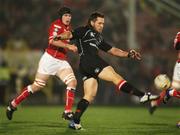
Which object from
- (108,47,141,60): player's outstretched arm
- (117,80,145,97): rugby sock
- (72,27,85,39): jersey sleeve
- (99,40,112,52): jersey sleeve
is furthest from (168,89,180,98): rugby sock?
(72,27,85,39): jersey sleeve

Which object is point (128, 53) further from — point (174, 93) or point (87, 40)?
point (174, 93)

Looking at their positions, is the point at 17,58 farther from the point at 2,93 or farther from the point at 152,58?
the point at 152,58

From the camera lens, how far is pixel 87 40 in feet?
41.2

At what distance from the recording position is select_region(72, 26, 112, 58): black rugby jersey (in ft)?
41.0

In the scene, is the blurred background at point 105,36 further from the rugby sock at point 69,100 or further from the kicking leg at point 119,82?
the kicking leg at point 119,82

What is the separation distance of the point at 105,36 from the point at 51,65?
22.9 metres

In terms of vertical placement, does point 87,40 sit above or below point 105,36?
above

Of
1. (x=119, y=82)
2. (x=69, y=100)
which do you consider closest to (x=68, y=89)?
(x=69, y=100)

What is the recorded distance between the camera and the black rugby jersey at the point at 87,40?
12508mm

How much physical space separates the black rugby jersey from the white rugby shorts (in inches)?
71.5

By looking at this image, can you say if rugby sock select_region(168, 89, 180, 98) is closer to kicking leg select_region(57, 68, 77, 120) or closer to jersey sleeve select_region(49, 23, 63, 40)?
kicking leg select_region(57, 68, 77, 120)

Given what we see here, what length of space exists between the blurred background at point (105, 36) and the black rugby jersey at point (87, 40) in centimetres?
1421

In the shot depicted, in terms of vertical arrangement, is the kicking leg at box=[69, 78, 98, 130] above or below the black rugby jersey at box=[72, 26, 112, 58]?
below

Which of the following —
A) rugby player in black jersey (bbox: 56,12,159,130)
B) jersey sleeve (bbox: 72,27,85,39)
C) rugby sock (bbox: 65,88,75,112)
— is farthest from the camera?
rugby sock (bbox: 65,88,75,112)
